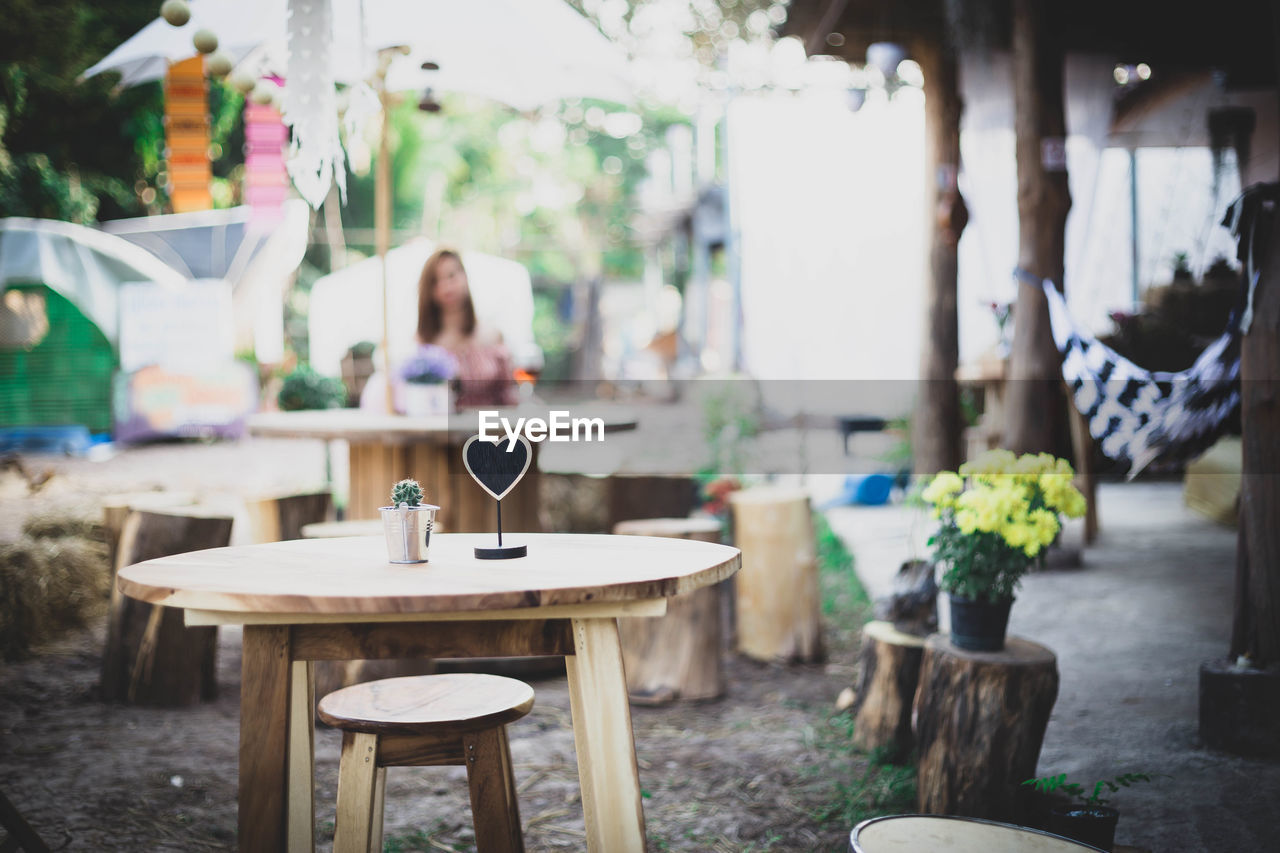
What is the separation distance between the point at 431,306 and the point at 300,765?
306 centimetres

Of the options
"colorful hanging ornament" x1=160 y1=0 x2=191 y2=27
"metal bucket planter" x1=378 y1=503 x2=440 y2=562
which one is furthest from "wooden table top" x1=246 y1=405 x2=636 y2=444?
"metal bucket planter" x1=378 y1=503 x2=440 y2=562

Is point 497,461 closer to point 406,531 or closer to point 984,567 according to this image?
point 406,531

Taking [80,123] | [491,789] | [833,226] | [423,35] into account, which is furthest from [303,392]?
[80,123]

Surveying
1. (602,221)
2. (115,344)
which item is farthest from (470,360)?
(602,221)

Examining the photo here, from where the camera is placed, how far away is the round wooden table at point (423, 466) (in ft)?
13.3

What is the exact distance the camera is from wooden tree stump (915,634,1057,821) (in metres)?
2.73

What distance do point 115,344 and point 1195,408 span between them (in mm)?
9975

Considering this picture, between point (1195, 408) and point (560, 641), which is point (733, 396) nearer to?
point (1195, 408)

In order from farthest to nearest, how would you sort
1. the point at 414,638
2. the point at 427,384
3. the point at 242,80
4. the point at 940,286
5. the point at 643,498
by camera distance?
the point at 940,286 → the point at 643,498 → the point at 242,80 → the point at 427,384 → the point at 414,638

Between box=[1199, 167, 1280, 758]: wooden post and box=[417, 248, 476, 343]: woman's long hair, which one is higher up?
box=[417, 248, 476, 343]: woman's long hair

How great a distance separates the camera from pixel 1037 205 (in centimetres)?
543

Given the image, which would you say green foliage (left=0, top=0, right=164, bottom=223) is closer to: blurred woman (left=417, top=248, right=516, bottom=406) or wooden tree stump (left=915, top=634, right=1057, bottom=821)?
blurred woman (left=417, top=248, right=516, bottom=406)

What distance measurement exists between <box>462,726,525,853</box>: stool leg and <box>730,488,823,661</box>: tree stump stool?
8.11 feet

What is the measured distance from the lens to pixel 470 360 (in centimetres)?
470
